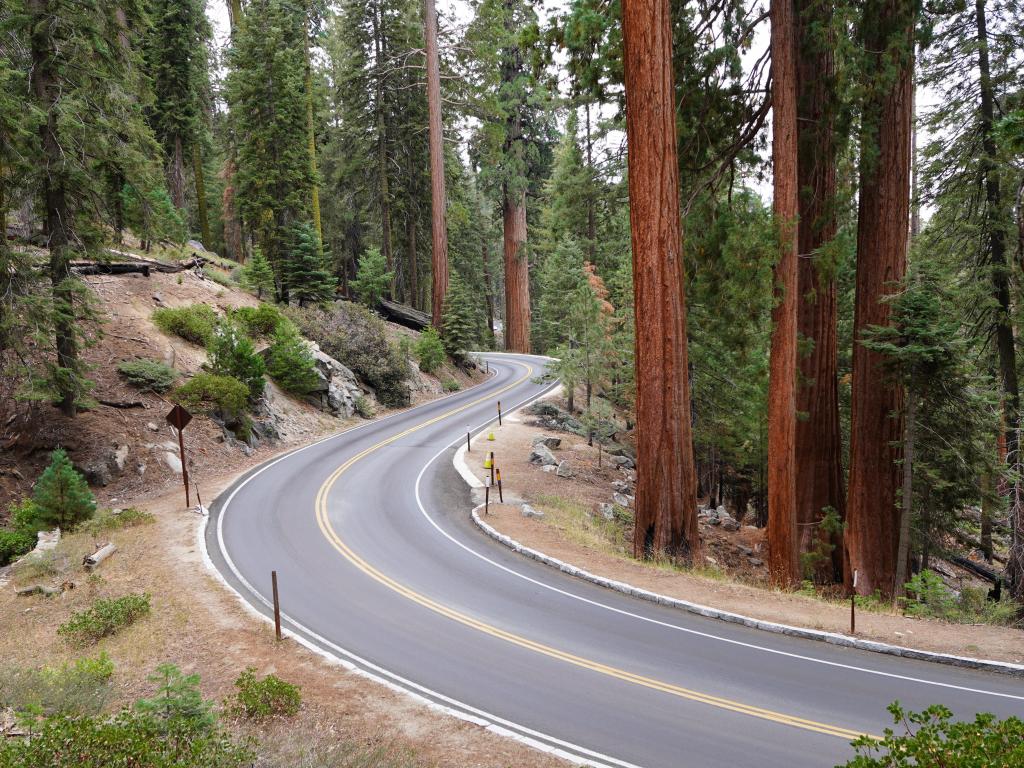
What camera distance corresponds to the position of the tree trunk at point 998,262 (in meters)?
13.9

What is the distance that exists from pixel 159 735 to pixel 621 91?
1544 centimetres

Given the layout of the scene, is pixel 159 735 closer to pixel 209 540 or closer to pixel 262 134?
pixel 209 540

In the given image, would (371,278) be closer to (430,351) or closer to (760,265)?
(430,351)

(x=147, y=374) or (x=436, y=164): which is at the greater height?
(x=436, y=164)

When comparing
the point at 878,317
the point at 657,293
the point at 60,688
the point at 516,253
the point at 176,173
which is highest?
the point at 176,173

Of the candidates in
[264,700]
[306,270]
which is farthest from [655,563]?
[306,270]

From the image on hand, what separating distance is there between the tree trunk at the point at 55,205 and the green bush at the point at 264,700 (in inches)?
511

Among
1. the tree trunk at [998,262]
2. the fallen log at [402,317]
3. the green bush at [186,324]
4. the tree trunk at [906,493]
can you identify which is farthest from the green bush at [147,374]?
the tree trunk at [998,262]

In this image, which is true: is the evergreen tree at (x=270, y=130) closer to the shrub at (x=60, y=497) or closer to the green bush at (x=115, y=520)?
the green bush at (x=115, y=520)

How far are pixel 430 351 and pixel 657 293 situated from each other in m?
24.0

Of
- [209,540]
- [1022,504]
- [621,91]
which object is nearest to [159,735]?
[209,540]

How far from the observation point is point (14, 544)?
14.3 meters

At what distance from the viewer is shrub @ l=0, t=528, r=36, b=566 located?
1414cm

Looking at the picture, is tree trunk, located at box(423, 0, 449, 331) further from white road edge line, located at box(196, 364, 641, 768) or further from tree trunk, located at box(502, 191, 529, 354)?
white road edge line, located at box(196, 364, 641, 768)
